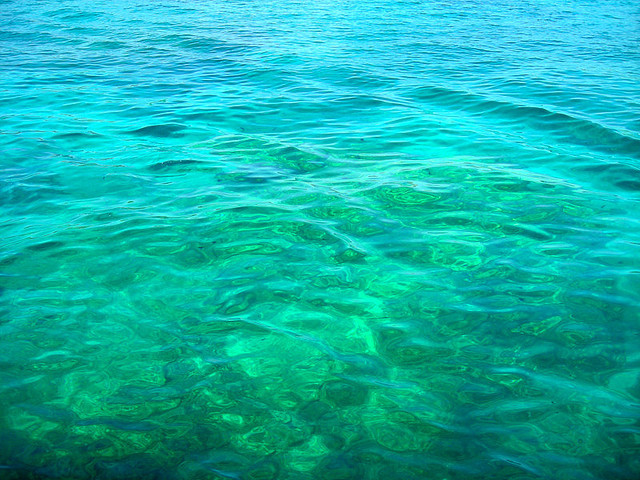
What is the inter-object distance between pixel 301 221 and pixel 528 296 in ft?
8.30

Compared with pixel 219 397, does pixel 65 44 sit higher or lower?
higher

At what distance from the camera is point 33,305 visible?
16.0 feet

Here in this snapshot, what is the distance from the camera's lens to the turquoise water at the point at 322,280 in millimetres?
3545

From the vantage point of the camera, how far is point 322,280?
17.0 feet

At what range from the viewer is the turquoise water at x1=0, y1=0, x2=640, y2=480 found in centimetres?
354

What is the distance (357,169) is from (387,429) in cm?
444

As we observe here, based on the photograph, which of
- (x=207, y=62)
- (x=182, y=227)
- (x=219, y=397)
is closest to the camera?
(x=219, y=397)

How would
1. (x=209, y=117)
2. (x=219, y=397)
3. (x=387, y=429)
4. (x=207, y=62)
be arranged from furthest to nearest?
(x=207, y=62) < (x=209, y=117) < (x=219, y=397) < (x=387, y=429)

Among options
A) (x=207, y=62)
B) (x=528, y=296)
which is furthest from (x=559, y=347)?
(x=207, y=62)

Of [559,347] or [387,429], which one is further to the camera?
[559,347]

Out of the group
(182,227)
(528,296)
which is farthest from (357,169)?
(528,296)

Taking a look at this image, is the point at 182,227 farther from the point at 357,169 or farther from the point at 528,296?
the point at 528,296

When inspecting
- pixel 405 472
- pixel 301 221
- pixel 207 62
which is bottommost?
pixel 405 472

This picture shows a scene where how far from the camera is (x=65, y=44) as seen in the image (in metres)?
15.6
